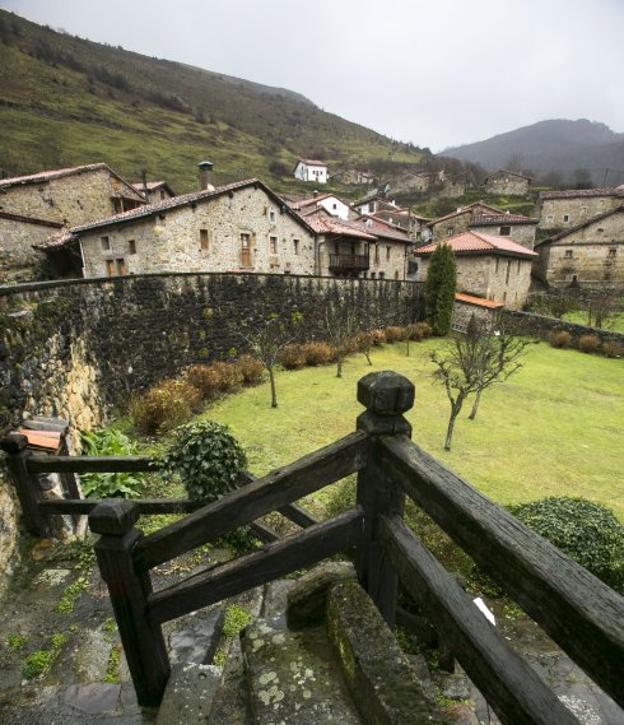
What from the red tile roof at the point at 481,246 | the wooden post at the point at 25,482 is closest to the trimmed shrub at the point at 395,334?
the red tile roof at the point at 481,246

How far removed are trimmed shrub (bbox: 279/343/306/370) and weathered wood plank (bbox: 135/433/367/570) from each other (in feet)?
52.8

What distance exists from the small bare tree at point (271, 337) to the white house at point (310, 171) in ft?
221

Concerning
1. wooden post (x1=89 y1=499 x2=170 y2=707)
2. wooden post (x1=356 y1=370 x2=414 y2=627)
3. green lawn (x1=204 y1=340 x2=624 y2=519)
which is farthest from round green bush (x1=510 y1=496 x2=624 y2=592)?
wooden post (x1=89 y1=499 x2=170 y2=707)

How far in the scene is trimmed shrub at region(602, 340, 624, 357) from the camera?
23.6m

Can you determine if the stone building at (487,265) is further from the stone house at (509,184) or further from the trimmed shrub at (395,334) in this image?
the stone house at (509,184)

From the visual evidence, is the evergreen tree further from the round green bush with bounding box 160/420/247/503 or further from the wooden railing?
the wooden railing

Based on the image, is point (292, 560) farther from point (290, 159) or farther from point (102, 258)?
point (290, 159)

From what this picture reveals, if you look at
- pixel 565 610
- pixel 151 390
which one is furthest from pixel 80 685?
pixel 151 390

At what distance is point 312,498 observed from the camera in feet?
26.4

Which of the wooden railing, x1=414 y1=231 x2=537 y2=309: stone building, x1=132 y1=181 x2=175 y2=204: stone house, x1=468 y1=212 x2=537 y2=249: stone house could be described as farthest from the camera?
x1=468 y1=212 x2=537 y2=249: stone house

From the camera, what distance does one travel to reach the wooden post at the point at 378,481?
1708 mm

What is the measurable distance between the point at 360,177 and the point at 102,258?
7654 centimetres

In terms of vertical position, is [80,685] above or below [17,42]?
below

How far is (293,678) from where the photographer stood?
1777mm
